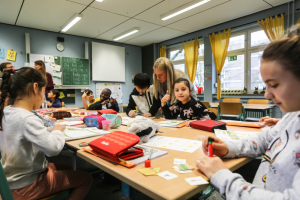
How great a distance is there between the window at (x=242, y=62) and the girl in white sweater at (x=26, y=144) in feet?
16.2

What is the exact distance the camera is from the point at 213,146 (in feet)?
2.35

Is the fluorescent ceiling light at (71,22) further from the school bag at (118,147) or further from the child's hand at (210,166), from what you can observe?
the child's hand at (210,166)

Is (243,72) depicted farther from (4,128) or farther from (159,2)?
(4,128)

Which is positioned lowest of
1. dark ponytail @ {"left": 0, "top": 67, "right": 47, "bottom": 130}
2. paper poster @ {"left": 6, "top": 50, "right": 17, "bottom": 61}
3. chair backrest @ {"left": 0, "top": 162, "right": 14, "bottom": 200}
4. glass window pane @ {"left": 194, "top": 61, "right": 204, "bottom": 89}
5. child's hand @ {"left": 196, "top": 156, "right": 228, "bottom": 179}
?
chair backrest @ {"left": 0, "top": 162, "right": 14, "bottom": 200}

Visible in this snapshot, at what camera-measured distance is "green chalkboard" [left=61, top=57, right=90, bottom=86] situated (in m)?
5.45

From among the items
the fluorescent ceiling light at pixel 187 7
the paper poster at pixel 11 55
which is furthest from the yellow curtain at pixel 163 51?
the paper poster at pixel 11 55

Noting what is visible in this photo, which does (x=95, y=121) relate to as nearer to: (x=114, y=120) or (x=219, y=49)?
(x=114, y=120)

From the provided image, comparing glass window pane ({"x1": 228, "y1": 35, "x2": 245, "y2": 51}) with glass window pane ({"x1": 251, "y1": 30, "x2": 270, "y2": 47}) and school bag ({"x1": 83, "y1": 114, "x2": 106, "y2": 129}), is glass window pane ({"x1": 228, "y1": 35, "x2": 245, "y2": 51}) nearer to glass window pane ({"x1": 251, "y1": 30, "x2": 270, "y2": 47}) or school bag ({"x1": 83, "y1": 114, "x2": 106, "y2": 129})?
glass window pane ({"x1": 251, "y1": 30, "x2": 270, "y2": 47})

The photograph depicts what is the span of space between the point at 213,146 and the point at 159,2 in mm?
3773

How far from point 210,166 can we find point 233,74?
5175 millimetres

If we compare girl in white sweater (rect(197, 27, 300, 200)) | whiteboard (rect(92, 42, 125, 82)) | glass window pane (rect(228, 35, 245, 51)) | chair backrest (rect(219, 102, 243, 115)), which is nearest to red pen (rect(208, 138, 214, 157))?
girl in white sweater (rect(197, 27, 300, 200))

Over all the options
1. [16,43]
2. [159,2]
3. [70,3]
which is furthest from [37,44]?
[159,2]

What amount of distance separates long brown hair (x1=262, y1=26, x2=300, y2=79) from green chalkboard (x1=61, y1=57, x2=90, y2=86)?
18.7 ft

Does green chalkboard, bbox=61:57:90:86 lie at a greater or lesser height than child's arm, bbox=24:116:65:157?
greater
